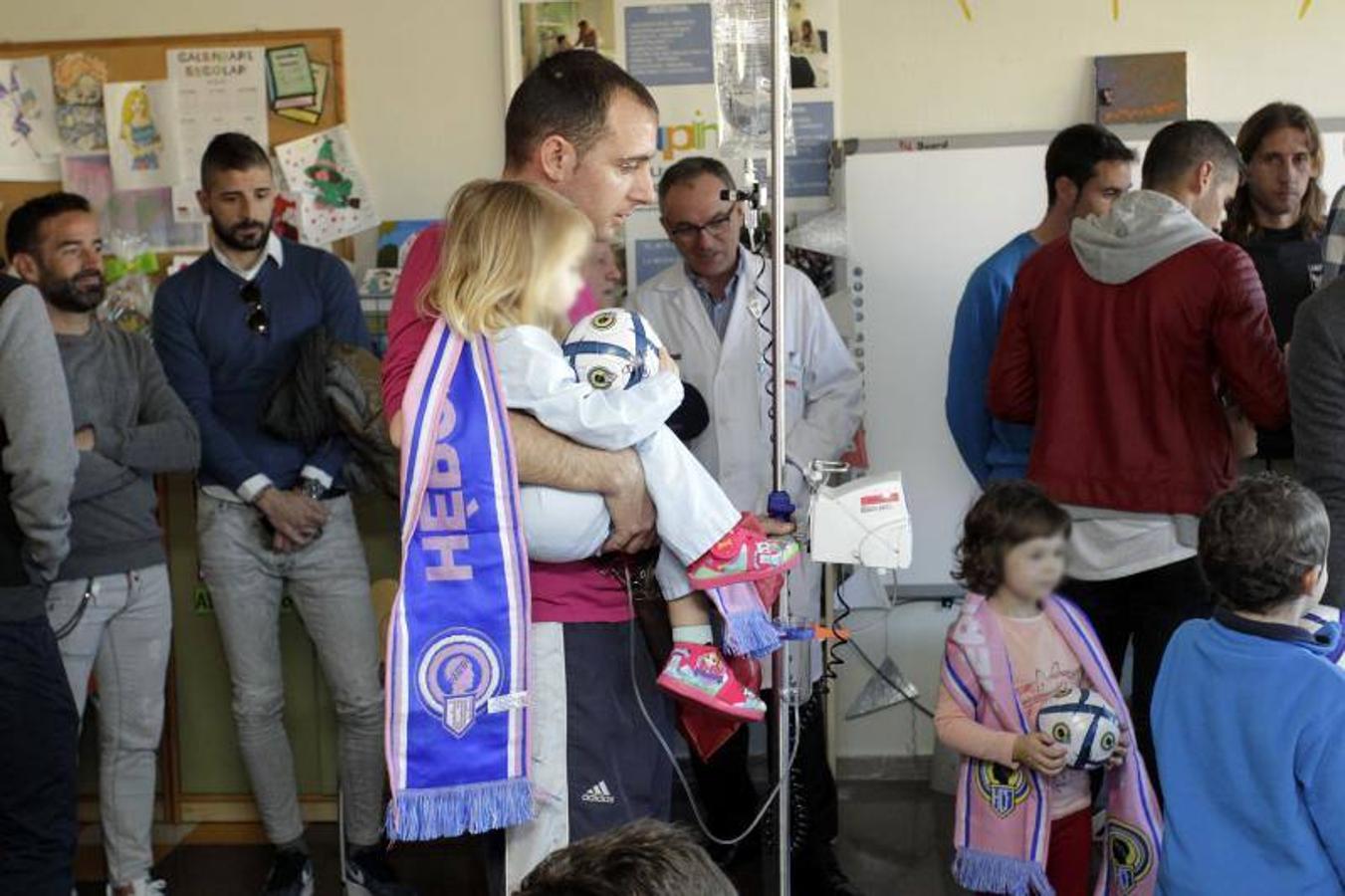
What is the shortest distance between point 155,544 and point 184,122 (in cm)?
137

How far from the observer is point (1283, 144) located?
11.4 feet

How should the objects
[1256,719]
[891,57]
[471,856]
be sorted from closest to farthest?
[1256,719] → [471,856] → [891,57]

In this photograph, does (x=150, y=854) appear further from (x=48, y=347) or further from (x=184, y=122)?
(x=184, y=122)

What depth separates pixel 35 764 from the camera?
284 centimetres

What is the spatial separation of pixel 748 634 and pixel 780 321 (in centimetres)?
49

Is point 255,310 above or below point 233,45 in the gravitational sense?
below

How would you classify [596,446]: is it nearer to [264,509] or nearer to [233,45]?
[264,509]

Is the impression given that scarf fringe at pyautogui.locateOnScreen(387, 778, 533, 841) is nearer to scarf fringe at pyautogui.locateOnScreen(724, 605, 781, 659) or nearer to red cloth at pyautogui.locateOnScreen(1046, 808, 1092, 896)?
scarf fringe at pyautogui.locateOnScreen(724, 605, 781, 659)

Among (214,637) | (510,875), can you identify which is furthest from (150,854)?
(510,875)

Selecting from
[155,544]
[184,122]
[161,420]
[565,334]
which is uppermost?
[184,122]

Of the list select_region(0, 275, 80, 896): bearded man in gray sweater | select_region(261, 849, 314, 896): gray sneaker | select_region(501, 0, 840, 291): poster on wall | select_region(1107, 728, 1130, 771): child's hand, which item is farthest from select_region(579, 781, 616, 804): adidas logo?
select_region(501, 0, 840, 291): poster on wall

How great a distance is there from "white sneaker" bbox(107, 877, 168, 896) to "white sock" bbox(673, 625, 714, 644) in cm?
210

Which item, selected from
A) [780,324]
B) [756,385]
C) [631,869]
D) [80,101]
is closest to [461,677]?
[780,324]

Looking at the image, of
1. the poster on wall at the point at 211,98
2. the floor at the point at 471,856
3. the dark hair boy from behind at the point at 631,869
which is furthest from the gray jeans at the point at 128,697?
the dark hair boy from behind at the point at 631,869
